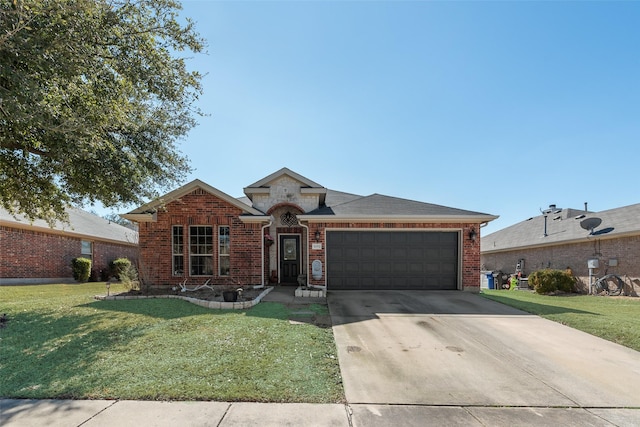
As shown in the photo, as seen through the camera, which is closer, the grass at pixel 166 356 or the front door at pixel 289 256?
the grass at pixel 166 356

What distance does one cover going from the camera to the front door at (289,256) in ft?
47.2

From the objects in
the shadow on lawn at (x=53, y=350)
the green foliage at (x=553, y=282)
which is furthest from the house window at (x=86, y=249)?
the green foliage at (x=553, y=282)

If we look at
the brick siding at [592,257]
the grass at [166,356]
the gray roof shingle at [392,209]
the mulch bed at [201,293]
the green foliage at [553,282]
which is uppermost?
the gray roof shingle at [392,209]

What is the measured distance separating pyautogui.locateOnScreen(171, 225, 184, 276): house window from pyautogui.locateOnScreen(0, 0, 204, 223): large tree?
2.13 m

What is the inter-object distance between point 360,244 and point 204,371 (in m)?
8.76

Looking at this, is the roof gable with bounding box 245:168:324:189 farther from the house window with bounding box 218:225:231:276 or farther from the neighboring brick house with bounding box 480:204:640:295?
the neighboring brick house with bounding box 480:204:640:295

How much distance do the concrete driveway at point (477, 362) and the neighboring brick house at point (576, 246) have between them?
839 cm

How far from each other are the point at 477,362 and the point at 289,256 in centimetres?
996

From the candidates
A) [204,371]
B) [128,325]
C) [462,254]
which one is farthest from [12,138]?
[462,254]

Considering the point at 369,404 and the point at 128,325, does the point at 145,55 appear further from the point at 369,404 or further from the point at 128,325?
the point at 369,404

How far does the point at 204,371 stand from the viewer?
15.2 feet

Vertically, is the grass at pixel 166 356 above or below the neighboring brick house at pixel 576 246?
below

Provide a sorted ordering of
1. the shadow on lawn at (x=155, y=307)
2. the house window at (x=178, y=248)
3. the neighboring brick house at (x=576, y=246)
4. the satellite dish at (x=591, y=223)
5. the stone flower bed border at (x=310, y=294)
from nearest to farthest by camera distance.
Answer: the shadow on lawn at (x=155, y=307)
the stone flower bed border at (x=310, y=294)
the house window at (x=178, y=248)
the neighboring brick house at (x=576, y=246)
the satellite dish at (x=591, y=223)

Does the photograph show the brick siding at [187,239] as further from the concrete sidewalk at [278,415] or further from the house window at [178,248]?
the concrete sidewalk at [278,415]
